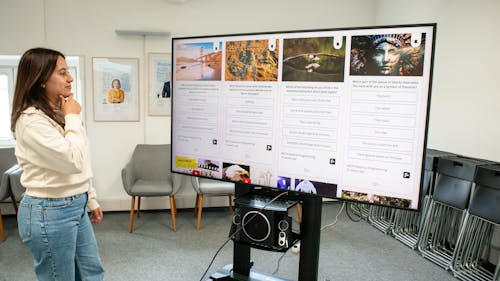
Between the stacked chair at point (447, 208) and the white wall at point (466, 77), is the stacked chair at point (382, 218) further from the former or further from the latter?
the white wall at point (466, 77)

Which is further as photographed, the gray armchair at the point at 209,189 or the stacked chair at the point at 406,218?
the gray armchair at the point at 209,189

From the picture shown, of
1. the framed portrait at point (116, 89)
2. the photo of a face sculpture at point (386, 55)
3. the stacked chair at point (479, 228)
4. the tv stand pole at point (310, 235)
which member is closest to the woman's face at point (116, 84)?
the framed portrait at point (116, 89)

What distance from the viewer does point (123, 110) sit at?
4.12m

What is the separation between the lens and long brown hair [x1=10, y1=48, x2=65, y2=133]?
147cm

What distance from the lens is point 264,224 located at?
1780mm

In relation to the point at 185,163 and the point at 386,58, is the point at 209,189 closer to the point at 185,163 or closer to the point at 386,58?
the point at 185,163

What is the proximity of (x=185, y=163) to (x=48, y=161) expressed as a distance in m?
0.80

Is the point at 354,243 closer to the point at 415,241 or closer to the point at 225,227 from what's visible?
the point at 415,241

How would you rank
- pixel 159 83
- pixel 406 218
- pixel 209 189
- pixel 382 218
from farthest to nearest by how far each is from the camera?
pixel 159 83, pixel 382 218, pixel 209 189, pixel 406 218

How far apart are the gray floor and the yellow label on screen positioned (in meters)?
1.02

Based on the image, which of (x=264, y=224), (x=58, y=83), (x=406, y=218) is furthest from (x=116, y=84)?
(x=406, y=218)

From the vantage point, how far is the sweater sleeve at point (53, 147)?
141cm

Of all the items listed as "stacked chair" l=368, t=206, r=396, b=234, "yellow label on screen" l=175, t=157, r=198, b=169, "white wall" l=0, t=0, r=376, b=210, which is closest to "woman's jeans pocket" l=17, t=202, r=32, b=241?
"yellow label on screen" l=175, t=157, r=198, b=169

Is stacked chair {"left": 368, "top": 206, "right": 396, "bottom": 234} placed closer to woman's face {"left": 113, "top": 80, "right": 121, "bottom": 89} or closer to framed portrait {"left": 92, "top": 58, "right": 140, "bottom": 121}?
framed portrait {"left": 92, "top": 58, "right": 140, "bottom": 121}
